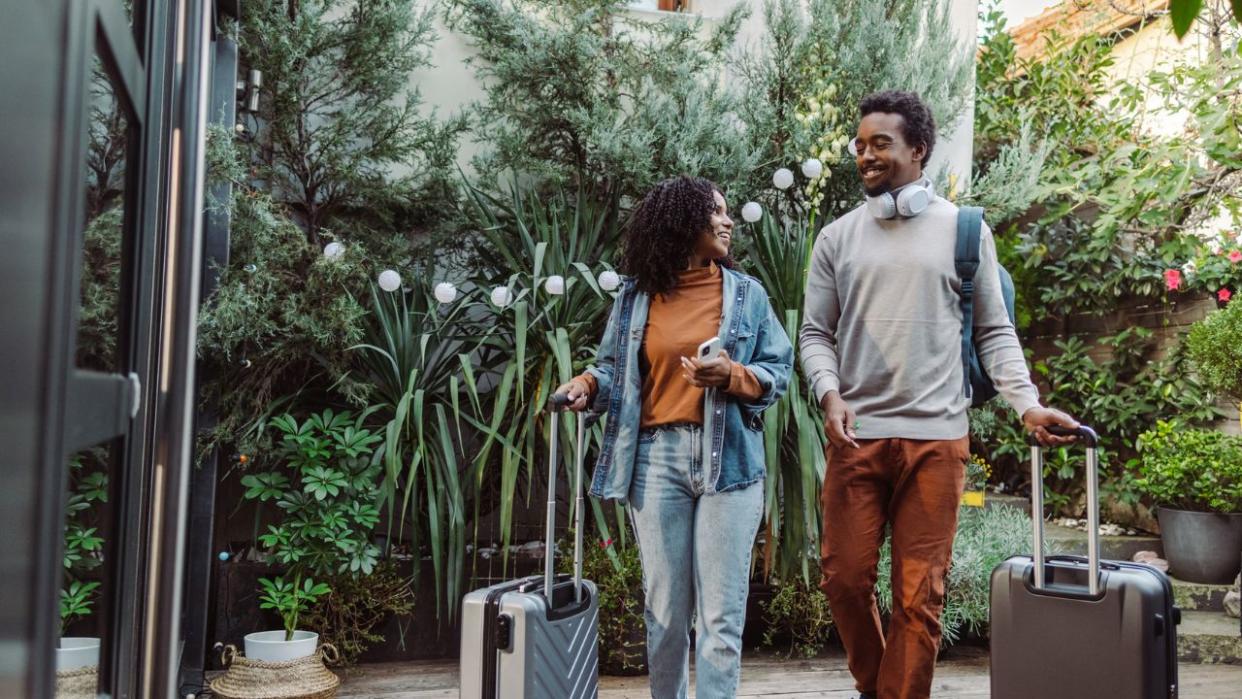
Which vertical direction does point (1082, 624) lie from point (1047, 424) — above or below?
below

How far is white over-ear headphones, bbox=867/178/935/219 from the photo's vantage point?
8.20 ft

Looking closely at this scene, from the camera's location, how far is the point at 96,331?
915 mm

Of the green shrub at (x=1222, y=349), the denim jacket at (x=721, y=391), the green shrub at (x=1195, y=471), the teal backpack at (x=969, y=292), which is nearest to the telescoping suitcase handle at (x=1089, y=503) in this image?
the teal backpack at (x=969, y=292)

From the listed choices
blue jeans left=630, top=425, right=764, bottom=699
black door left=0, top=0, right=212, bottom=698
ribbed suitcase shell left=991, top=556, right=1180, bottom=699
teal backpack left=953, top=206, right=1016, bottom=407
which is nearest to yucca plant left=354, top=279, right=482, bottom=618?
blue jeans left=630, top=425, right=764, bottom=699

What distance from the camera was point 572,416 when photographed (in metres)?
3.50

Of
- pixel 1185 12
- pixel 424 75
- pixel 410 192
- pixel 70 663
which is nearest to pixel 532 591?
pixel 70 663

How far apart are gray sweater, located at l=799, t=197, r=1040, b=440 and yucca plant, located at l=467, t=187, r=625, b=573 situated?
116 cm

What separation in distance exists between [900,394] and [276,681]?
204 cm

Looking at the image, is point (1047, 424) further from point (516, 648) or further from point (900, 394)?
point (516, 648)

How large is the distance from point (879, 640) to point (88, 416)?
2176 millimetres

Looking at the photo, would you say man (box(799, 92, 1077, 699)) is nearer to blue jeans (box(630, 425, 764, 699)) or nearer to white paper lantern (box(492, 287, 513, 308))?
blue jeans (box(630, 425, 764, 699))

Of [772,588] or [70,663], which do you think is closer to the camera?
[70,663]

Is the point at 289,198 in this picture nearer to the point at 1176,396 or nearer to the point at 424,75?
the point at 424,75

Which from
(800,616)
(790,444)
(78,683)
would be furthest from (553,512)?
(800,616)
